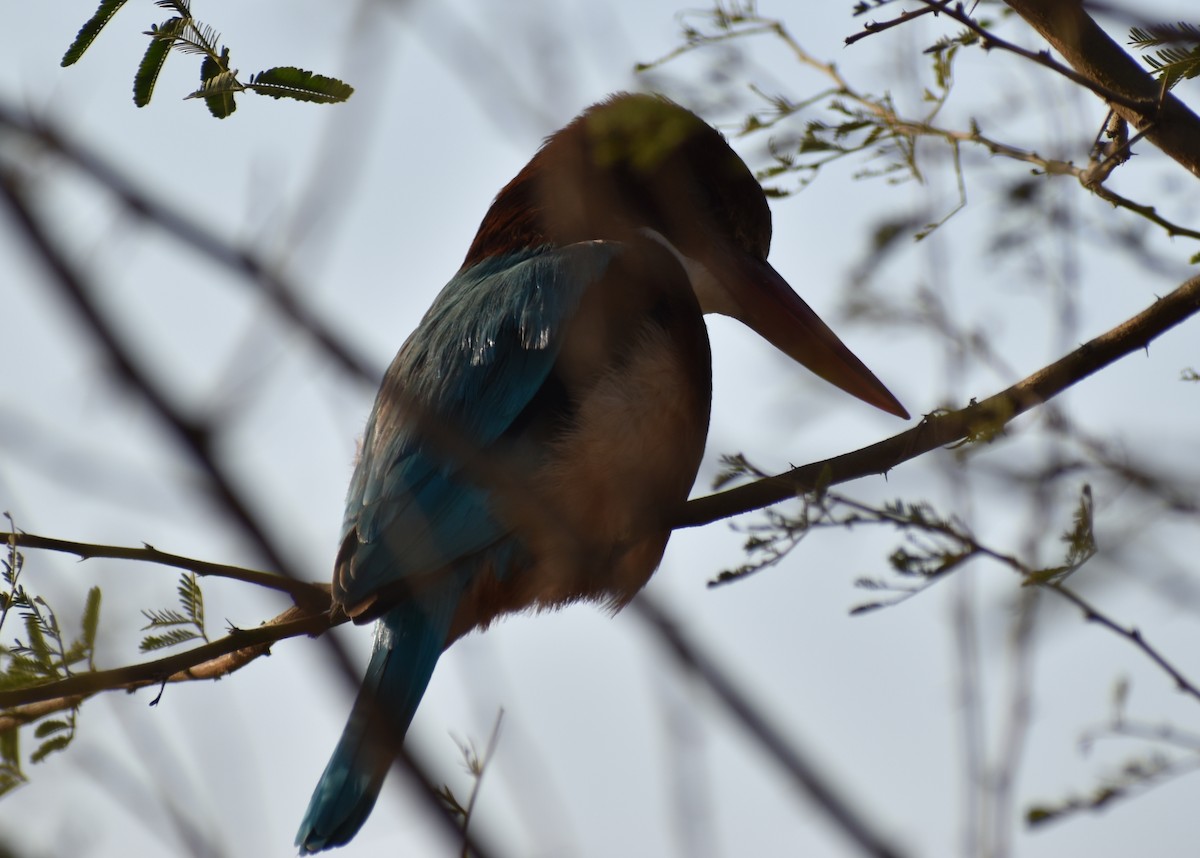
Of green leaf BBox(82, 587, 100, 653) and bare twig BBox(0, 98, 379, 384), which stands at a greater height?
green leaf BBox(82, 587, 100, 653)

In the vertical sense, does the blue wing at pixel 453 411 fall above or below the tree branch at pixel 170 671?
above

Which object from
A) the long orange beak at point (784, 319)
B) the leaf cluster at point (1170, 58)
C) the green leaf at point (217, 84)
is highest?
the long orange beak at point (784, 319)

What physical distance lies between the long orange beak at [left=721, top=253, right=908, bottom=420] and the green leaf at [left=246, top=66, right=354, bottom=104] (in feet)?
7.02

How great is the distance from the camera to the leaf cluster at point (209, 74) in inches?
81.6

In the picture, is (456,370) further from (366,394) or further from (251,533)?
(251,533)

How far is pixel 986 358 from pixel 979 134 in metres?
0.93

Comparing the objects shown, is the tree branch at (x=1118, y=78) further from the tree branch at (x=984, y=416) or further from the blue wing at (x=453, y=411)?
the blue wing at (x=453, y=411)

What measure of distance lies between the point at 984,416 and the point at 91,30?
5.55ft

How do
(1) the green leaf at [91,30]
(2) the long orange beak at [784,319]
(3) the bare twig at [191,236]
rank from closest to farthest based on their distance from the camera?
(3) the bare twig at [191,236] → (1) the green leaf at [91,30] → (2) the long orange beak at [784,319]

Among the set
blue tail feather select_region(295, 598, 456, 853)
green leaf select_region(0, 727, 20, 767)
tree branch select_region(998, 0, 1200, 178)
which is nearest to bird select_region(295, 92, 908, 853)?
blue tail feather select_region(295, 598, 456, 853)

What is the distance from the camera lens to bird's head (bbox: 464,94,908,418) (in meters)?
4.05

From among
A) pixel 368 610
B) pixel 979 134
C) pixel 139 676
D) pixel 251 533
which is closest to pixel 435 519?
pixel 368 610

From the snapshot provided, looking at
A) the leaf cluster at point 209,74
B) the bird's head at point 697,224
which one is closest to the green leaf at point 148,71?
the leaf cluster at point 209,74

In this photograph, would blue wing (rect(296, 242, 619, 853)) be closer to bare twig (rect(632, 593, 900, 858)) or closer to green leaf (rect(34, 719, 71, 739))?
green leaf (rect(34, 719, 71, 739))
